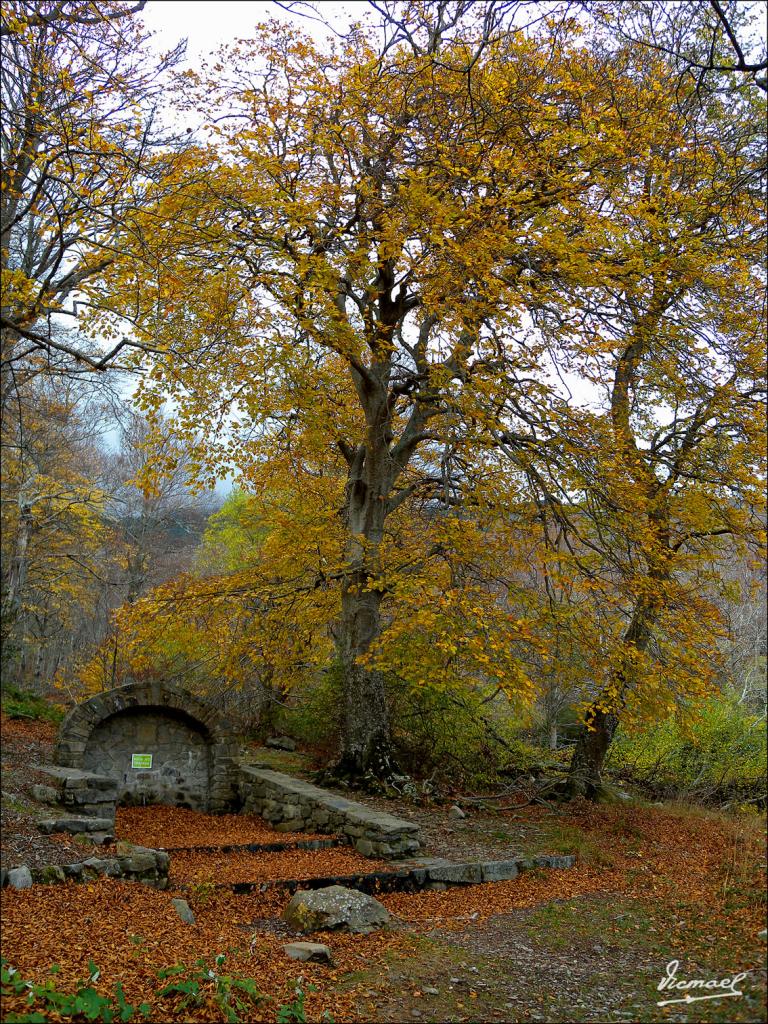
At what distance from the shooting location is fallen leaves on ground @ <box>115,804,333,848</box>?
9031mm

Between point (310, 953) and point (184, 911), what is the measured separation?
3.70ft

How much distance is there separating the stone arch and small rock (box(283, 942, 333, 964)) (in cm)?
683

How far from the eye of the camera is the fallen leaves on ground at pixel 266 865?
6977 mm

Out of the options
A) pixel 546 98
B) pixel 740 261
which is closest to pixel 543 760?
pixel 740 261

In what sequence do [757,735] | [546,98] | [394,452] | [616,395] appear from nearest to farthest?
1. [546,98]
2. [616,395]
3. [394,452]
4. [757,735]

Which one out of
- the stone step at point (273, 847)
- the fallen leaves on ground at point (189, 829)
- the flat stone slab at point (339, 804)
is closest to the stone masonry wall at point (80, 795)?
the fallen leaves on ground at point (189, 829)

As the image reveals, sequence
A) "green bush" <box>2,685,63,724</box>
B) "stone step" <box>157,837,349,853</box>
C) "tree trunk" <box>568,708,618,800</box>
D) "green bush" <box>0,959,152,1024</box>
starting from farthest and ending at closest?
"green bush" <box>2,685,63,724</box> → "tree trunk" <box>568,708,618,800</box> → "stone step" <box>157,837,349,853</box> → "green bush" <box>0,959,152,1024</box>

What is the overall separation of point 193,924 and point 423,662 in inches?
158

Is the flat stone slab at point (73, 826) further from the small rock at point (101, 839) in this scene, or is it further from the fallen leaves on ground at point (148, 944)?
the fallen leaves on ground at point (148, 944)

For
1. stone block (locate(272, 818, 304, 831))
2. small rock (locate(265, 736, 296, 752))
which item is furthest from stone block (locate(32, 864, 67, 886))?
small rock (locate(265, 736, 296, 752))

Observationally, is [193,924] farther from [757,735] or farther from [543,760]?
[757,735]

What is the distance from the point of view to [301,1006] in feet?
12.2

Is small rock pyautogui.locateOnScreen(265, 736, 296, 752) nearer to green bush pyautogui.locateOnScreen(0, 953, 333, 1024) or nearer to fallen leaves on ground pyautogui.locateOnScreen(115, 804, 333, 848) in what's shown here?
fallen leaves on ground pyautogui.locateOnScreen(115, 804, 333, 848)

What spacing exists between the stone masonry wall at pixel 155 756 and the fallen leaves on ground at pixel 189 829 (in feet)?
0.71
